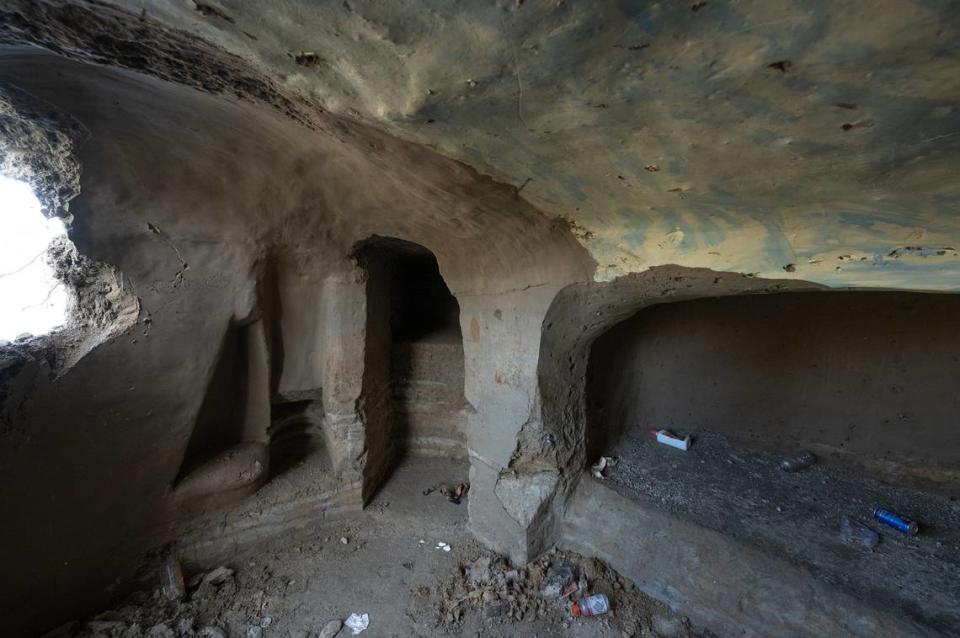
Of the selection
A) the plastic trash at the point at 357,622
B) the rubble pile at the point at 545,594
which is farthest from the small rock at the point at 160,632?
the rubble pile at the point at 545,594

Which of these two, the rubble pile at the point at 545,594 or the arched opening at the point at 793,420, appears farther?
the rubble pile at the point at 545,594

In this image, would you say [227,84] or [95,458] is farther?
[95,458]

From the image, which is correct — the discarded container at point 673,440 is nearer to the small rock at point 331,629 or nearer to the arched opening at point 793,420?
the arched opening at point 793,420

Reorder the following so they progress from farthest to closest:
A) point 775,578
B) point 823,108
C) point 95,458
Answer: point 95,458 → point 775,578 → point 823,108

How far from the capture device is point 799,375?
335 cm

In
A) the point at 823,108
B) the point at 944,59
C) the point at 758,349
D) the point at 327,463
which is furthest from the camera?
the point at 327,463

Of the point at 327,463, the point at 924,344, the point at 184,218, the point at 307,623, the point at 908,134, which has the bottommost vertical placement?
the point at 307,623

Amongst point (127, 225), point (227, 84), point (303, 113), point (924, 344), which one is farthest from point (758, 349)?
point (127, 225)

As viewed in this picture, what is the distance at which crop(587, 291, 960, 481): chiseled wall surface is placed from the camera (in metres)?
2.87

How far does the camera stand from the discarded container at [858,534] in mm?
2209

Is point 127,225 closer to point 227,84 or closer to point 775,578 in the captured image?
point 227,84

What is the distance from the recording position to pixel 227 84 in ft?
4.76

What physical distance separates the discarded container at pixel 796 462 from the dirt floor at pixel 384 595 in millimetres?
1413

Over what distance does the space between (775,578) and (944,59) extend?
228cm
